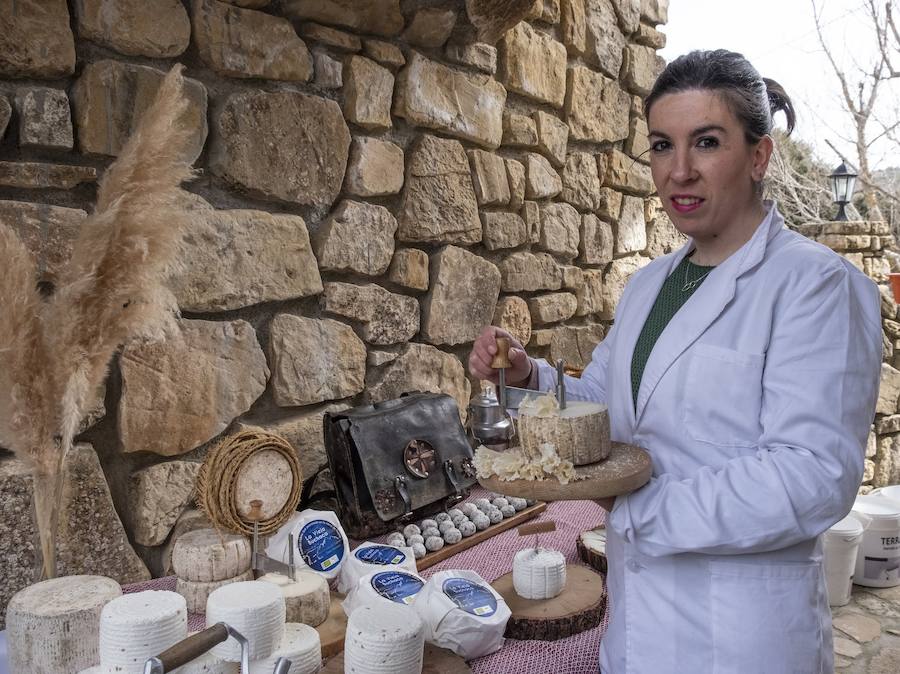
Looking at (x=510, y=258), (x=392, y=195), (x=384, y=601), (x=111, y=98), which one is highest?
(x=111, y=98)

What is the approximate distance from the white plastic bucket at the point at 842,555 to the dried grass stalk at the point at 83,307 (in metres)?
2.16

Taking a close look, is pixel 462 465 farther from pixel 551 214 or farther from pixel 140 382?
pixel 551 214

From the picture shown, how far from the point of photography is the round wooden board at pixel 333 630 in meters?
1.28

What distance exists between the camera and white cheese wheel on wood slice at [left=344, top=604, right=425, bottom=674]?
1.06 metres

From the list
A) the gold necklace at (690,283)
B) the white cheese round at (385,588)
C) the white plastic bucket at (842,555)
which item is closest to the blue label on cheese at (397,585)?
the white cheese round at (385,588)

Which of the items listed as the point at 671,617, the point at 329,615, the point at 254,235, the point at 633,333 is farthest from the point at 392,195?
the point at 671,617

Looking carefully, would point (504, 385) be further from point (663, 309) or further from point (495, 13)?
point (495, 13)

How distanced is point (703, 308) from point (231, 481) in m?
0.99

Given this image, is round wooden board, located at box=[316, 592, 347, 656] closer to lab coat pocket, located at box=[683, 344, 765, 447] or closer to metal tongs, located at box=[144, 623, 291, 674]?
metal tongs, located at box=[144, 623, 291, 674]

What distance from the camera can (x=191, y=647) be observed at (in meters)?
0.93

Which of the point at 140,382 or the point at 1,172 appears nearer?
the point at 1,172

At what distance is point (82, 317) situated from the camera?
1.21m

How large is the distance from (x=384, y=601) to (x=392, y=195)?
1327 millimetres

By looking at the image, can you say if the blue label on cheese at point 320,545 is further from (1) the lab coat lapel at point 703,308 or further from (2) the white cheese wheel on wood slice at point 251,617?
(1) the lab coat lapel at point 703,308
